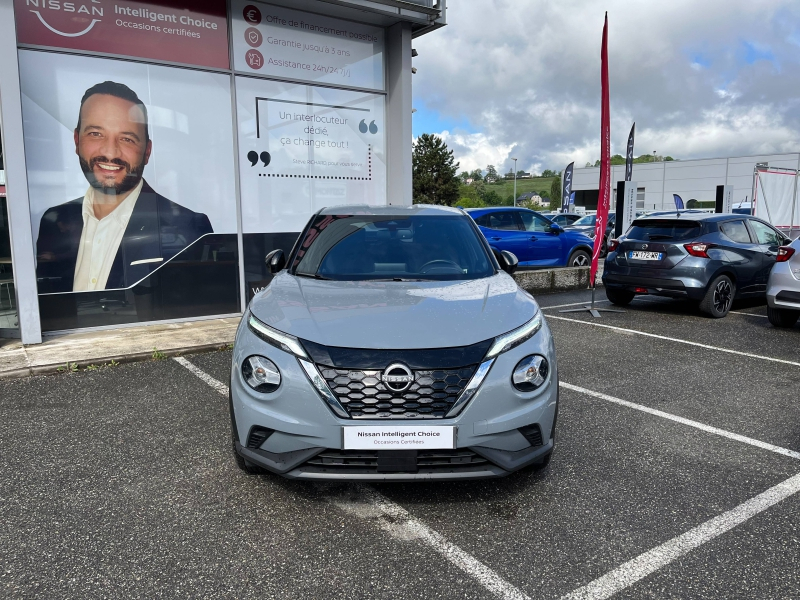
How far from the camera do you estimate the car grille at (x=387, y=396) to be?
109 inches

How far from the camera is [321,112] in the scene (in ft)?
28.5

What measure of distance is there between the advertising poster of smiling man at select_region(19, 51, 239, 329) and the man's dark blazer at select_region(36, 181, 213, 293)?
12 millimetres

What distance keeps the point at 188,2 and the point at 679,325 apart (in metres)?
7.65

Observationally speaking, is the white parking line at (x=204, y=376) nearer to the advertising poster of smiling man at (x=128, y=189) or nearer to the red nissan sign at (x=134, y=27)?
the advertising poster of smiling man at (x=128, y=189)

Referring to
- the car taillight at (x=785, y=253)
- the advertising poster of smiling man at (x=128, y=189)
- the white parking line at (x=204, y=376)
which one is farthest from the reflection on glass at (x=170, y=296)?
the car taillight at (x=785, y=253)

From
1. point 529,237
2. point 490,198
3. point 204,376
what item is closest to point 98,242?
point 204,376

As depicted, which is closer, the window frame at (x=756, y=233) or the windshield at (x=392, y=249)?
the windshield at (x=392, y=249)

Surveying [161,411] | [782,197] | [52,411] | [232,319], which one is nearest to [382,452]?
[161,411]

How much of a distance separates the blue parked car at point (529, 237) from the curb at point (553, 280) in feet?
3.86

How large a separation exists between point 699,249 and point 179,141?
7173 mm

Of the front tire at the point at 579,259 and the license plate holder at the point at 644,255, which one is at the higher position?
the license plate holder at the point at 644,255

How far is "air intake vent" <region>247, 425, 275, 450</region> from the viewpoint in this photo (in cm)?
289

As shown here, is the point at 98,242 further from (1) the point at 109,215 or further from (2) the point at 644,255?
(2) the point at 644,255

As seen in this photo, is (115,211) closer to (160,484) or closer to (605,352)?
(160,484)
